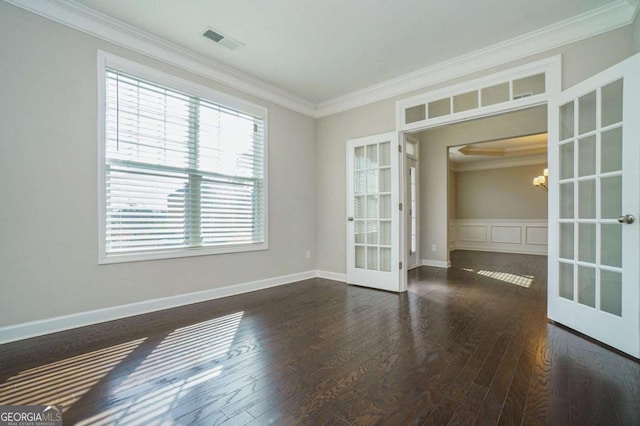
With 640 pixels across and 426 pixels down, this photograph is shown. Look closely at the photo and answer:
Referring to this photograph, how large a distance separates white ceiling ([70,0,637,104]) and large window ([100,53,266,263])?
0.50 metres

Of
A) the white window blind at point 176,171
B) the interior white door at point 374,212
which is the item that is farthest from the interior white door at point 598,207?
the white window blind at point 176,171

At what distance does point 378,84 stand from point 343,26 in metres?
1.30

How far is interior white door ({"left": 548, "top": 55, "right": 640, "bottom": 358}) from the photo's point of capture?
203 centimetres

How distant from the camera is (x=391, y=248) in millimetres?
3818

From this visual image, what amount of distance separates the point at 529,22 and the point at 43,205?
4.56 metres

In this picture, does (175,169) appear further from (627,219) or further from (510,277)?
(510,277)

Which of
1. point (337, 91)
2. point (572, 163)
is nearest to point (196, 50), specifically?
point (337, 91)

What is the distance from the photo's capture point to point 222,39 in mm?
2928

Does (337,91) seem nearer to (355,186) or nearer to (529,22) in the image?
(355,186)

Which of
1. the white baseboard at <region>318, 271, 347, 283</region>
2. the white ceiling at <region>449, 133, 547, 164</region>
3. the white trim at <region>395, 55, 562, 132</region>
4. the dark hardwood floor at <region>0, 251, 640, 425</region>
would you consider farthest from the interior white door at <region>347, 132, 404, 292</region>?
the white ceiling at <region>449, 133, 547, 164</region>

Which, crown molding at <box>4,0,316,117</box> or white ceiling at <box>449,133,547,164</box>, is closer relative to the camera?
crown molding at <box>4,0,316,117</box>

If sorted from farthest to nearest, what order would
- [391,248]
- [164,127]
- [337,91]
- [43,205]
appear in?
[337,91] < [391,248] < [164,127] < [43,205]

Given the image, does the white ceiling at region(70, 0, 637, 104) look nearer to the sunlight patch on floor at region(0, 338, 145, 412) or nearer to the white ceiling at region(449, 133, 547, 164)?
the sunlight patch on floor at region(0, 338, 145, 412)

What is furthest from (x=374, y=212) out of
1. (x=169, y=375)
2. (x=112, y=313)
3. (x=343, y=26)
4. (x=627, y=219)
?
(x=112, y=313)
